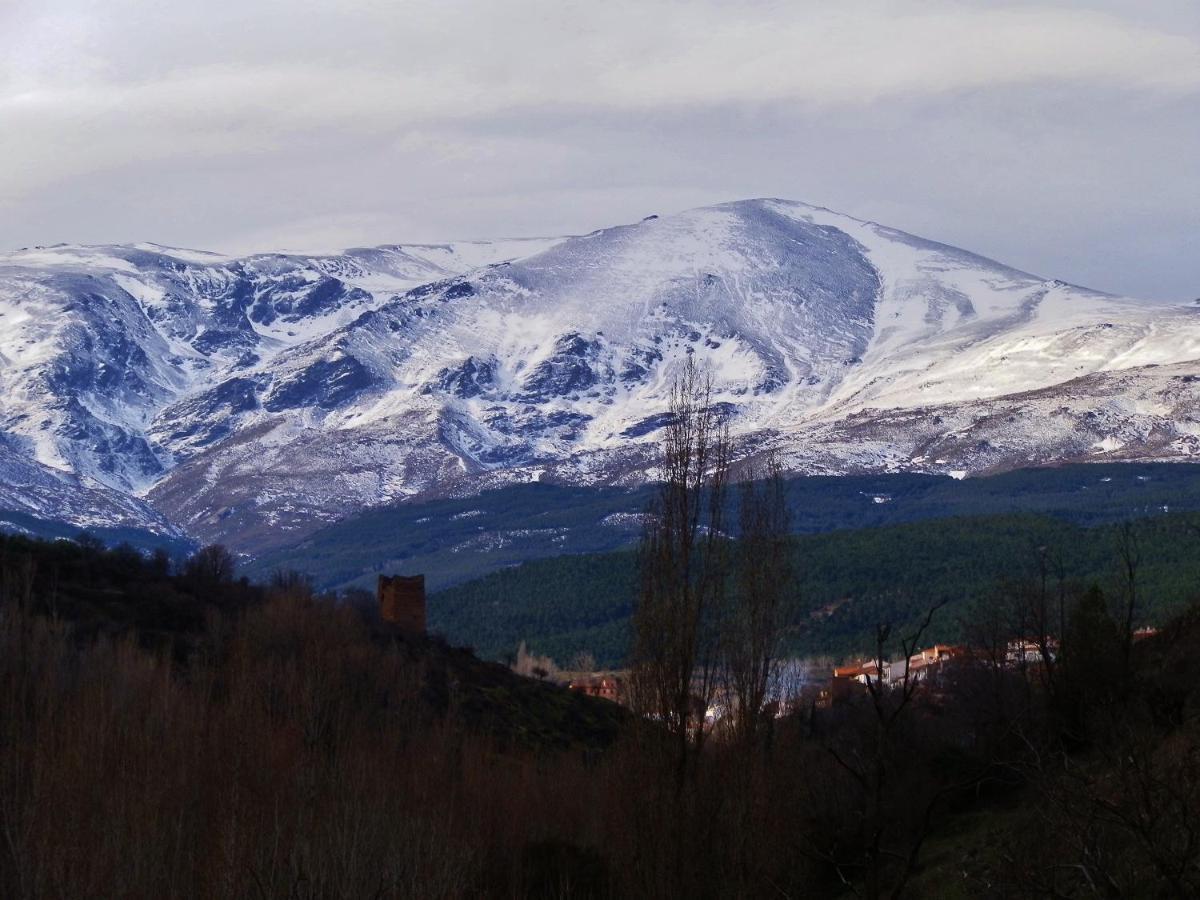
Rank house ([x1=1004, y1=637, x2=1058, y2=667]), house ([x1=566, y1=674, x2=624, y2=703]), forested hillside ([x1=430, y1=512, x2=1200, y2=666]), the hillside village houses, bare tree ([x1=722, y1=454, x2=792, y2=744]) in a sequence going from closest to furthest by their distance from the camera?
the hillside village houses
bare tree ([x1=722, y1=454, x2=792, y2=744])
house ([x1=1004, y1=637, x2=1058, y2=667])
house ([x1=566, y1=674, x2=624, y2=703])
forested hillside ([x1=430, y1=512, x2=1200, y2=666])

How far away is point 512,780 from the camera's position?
50125 millimetres

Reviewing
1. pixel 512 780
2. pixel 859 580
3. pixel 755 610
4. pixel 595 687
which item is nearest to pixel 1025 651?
pixel 512 780

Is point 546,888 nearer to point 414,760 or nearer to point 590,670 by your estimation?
point 414,760

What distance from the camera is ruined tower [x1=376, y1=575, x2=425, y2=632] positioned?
95875mm

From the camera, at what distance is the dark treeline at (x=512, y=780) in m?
27.2

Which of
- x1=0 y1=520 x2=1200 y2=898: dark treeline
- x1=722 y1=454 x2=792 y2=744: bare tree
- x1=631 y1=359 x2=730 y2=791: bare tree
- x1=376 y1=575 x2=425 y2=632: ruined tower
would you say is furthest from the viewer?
x1=376 y1=575 x2=425 y2=632: ruined tower

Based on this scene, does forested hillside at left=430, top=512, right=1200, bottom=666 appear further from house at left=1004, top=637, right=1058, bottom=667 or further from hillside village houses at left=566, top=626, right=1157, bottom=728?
house at left=1004, top=637, right=1058, bottom=667

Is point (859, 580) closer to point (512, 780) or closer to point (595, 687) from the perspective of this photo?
point (595, 687)

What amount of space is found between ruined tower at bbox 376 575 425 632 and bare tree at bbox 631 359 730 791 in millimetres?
56525

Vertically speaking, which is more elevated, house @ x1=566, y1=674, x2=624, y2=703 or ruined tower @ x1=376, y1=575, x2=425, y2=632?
ruined tower @ x1=376, y1=575, x2=425, y2=632

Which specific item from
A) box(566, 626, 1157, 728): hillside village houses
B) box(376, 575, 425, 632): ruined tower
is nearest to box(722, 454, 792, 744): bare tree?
box(566, 626, 1157, 728): hillside village houses

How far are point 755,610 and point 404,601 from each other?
56.3m

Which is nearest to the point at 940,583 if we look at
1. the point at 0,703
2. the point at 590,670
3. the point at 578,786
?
the point at 590,670

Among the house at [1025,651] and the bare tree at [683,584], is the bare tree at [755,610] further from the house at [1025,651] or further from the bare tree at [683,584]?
the house at [1025,651]
